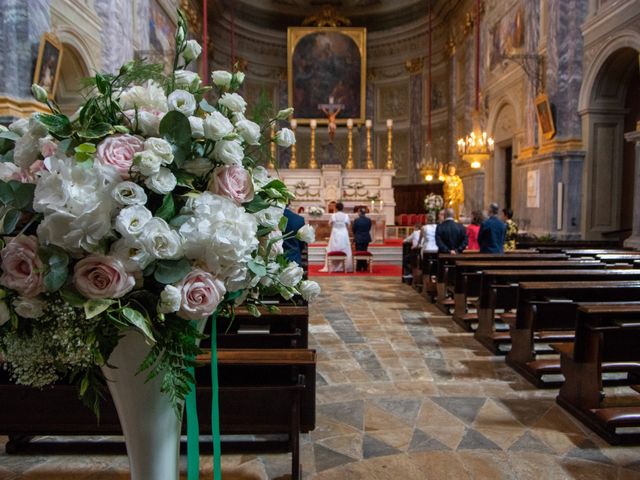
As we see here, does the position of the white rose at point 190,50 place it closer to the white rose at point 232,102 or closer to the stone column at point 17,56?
the white rose at point 232,102

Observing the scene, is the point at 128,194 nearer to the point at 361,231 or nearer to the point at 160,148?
the point at 160,148

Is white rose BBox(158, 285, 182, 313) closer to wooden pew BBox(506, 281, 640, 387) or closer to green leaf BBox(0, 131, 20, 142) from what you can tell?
green leaf BBox(0, 131, 20, 142)

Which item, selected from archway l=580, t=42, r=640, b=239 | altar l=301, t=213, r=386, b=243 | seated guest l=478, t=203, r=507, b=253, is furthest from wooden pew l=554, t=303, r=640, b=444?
altar l=301, t=213, r=386, b=243

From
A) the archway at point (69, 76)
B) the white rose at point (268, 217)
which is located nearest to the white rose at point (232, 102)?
the white rose at point (268, 217)

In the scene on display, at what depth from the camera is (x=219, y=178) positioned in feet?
4.14

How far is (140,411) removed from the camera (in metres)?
1.32

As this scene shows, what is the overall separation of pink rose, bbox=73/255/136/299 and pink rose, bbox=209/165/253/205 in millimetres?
295

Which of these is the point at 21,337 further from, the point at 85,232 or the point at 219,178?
the point at 219,178

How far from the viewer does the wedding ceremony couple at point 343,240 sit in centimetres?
1217

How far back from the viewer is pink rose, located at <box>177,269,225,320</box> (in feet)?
3.78

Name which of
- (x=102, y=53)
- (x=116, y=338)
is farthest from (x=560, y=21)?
(x=116, y=338)

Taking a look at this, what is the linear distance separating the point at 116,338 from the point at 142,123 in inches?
19.4

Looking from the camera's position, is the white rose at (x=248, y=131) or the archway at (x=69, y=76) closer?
the white rose at (x=248, y=131)

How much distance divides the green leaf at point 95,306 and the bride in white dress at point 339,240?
10750 mm
